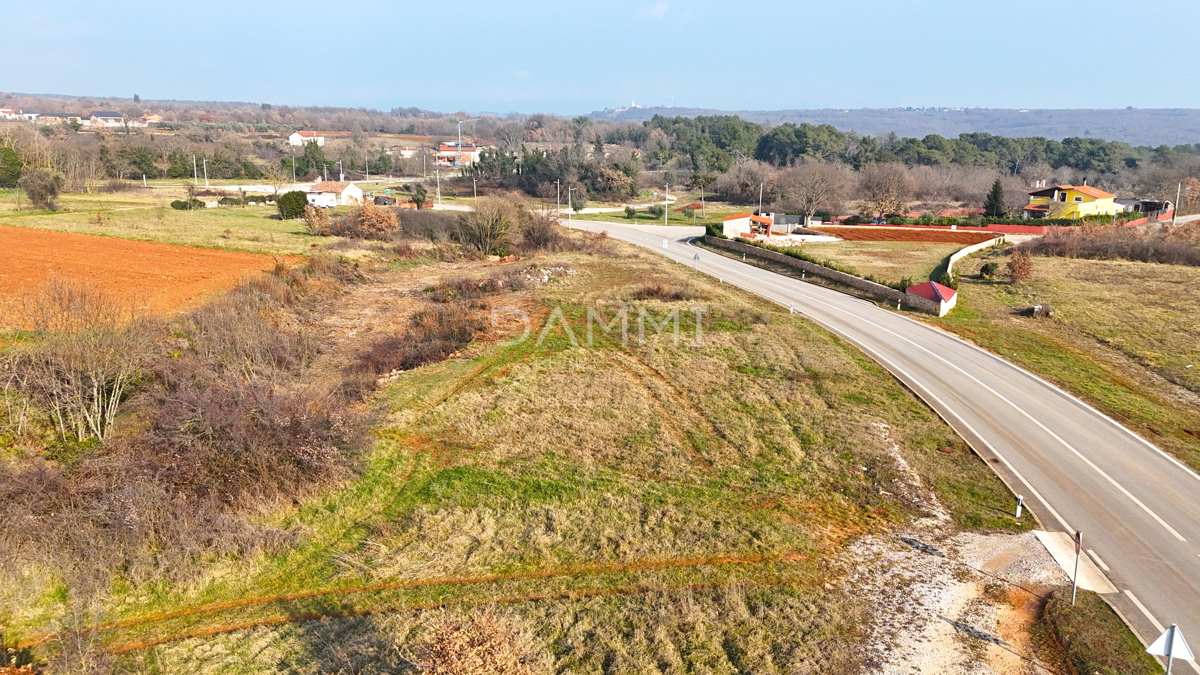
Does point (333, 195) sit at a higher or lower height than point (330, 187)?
lower

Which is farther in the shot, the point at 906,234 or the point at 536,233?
the point at 906,234

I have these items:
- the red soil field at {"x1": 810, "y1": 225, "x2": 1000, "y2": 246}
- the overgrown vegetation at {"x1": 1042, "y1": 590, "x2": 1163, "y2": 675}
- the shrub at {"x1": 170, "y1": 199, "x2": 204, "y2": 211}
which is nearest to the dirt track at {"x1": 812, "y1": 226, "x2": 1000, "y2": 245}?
the red soil field at {"x1": 810, "y1": 225, "x2": 1000, "y2": 246}

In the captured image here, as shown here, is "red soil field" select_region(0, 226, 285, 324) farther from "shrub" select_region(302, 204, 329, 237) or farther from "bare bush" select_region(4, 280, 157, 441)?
"shrub" select_region(302, 204, 329, 237)

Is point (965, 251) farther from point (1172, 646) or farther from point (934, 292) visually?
point (1172, 646)

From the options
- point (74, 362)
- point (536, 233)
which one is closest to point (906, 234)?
point (536, 233)

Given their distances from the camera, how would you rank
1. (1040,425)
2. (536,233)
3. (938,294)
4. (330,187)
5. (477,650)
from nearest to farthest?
(477,650) < (1040,425) < (938,294) < (536,233) < (330,187)

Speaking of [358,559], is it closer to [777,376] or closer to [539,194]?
[777,376]

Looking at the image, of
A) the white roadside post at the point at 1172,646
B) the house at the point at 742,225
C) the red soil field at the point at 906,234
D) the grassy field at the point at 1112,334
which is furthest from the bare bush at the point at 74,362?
the red soil field at the point at 906,234
